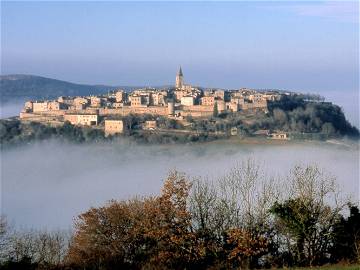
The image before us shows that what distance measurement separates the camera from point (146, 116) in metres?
70.4

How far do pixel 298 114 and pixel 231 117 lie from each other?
20.5 ft

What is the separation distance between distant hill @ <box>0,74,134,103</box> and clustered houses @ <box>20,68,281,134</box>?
4900 centimetres

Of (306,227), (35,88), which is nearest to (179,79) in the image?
(35,88)

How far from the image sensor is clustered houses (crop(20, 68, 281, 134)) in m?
69.3

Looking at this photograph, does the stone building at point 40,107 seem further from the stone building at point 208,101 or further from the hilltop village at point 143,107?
the stone building at point 208,101

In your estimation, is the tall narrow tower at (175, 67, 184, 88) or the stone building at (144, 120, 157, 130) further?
the tall narrow tower at (175, 67, 184, 88)

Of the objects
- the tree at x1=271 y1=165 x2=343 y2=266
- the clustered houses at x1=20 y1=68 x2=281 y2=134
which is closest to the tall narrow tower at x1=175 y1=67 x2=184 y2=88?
the clustered houses at x1=20 y1=68 x2=281 y2=134

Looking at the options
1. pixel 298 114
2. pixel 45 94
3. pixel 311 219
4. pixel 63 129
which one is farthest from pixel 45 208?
pixel 45 94

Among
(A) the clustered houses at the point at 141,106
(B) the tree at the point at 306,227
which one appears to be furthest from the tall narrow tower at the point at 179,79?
(B) the tree at the point at 306,227

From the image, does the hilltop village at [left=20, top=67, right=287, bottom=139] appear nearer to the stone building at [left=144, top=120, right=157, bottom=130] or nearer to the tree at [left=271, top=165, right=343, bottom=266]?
the stone building at [left=144, top=120, right=157, bottom=130]

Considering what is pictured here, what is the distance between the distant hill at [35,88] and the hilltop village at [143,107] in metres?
49.4

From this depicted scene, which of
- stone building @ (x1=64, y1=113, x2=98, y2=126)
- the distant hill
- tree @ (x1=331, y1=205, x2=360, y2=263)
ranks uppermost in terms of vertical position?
the distant hill

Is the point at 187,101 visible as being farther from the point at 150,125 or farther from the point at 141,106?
the point at 150,125

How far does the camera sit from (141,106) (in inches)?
2822
